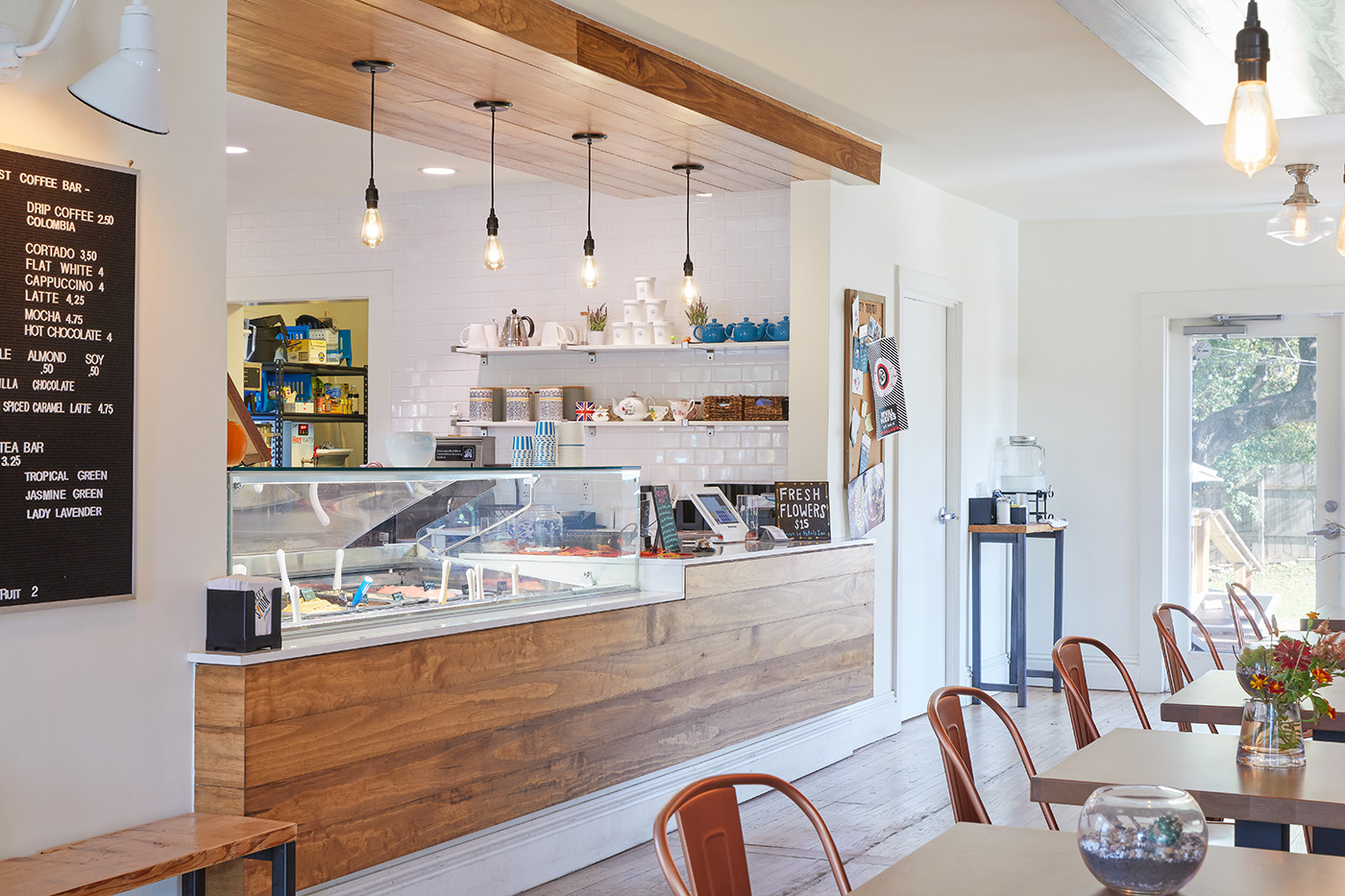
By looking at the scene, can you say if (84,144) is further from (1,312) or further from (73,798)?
(73,798)

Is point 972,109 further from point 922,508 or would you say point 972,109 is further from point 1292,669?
point 1292,669

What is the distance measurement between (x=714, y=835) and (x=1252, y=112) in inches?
61.1

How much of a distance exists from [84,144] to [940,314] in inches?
215

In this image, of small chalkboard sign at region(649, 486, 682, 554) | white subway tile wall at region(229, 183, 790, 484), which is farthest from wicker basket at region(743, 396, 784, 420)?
small chalkboard sign at region(649, 486, 682, 554)

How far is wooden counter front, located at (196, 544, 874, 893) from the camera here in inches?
128

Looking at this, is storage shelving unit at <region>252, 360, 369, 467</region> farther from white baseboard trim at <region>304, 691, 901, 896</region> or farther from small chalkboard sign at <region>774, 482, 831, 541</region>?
white baseboard trim at <region>304, 691, 901, 896</region>

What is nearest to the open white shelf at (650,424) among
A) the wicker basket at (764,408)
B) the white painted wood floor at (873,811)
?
the wicker basket at (764,408)

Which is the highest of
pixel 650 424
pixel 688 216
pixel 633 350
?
pixel 688 216

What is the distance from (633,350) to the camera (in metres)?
7.20

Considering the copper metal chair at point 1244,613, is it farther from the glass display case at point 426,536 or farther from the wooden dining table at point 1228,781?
the glass display case at point 426,536

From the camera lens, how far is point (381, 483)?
12.2 ft

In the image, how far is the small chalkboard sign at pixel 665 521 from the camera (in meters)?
5.29

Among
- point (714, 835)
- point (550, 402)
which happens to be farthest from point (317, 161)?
point (714, 835)

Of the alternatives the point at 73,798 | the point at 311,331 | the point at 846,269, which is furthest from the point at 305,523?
the point at 311,331
